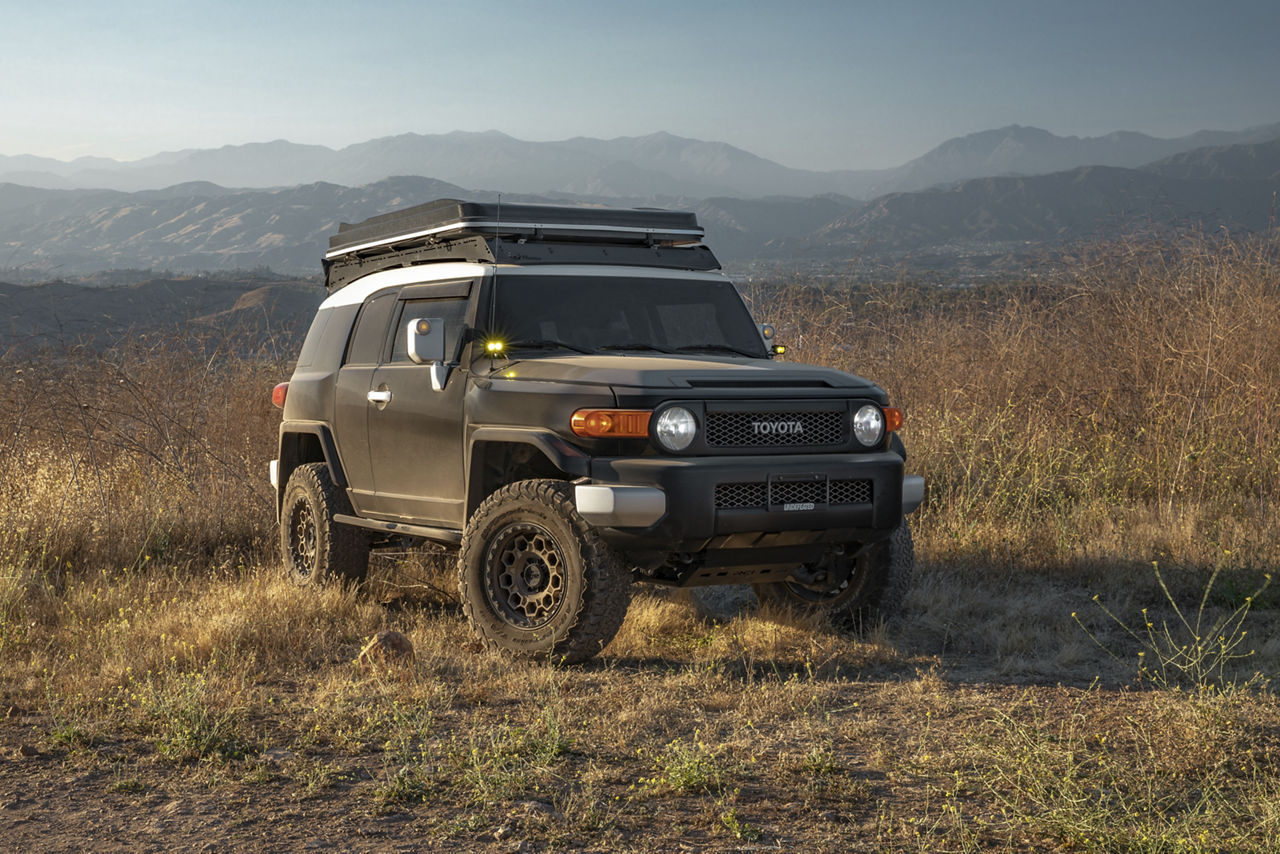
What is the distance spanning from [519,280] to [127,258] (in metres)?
150

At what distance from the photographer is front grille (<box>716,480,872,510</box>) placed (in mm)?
5488

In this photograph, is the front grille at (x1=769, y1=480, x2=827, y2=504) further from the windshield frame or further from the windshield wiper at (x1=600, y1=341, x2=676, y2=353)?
the windshield wiper at (x1=600, y1=341, x2=676, y2=353)

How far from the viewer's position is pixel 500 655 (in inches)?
234

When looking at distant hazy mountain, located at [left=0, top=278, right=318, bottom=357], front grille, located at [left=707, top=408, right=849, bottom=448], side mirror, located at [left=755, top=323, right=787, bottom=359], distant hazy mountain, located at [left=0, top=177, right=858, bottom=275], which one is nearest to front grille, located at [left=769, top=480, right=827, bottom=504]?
front grille, located at [left=707, top=408, right=849, bottom=448]

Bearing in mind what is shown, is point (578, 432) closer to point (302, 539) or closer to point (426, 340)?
point (426, 340)

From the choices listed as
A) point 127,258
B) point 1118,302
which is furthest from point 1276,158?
point 1118,302

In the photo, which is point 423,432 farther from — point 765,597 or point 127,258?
point 127,258

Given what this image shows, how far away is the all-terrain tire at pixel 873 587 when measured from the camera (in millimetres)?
6508

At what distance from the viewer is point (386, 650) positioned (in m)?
5.89

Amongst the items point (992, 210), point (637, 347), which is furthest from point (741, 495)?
point (992, 210)

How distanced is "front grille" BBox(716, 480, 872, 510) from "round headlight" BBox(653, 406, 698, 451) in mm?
262

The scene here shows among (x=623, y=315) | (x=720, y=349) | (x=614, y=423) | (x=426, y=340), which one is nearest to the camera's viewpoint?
(x=614, y=423)

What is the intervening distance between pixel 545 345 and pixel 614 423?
1.07 meters

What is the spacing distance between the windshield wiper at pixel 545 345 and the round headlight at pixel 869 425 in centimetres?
143
